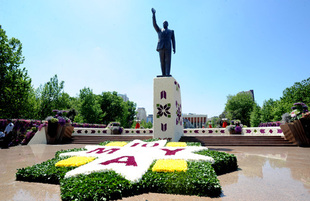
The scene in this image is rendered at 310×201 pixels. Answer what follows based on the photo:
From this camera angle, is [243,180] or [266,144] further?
[266,144]

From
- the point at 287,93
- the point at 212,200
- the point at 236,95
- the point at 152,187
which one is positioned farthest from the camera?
the point at 236,95

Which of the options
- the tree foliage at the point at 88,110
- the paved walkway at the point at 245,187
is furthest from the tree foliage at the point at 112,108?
the paved walkway at the point at 245,187

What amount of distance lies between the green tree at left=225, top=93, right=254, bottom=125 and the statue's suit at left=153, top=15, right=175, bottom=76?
45.0m

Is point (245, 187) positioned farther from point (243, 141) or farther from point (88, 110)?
point (88, 110)

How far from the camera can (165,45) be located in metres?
11.8

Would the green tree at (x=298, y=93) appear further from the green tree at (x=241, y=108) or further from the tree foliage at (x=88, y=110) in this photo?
the tree foliage at (x=88, y=110)

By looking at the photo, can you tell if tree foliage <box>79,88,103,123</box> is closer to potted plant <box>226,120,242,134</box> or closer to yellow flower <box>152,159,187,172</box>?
potted plant <box>226,120,242,134</box>

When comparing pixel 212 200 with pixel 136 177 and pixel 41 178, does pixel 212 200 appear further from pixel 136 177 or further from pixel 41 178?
pixel 41 178

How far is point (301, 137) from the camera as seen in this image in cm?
1064

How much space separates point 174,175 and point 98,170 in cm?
164

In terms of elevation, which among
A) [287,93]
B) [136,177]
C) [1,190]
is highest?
[287,93]

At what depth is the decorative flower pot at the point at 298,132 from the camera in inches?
413

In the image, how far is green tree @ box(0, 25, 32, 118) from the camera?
18234 millimetres

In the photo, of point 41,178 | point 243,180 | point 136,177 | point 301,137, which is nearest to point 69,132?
point 41,178
